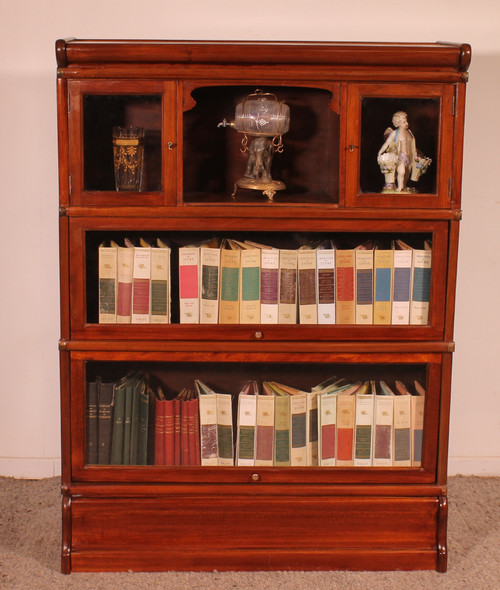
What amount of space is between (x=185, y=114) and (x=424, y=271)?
88cm

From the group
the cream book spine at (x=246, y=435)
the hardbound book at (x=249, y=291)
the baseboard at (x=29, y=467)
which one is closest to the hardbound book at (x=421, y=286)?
the hardbound book at (x=249, y=291)

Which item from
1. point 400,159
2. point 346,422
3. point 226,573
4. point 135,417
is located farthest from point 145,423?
point 400,159

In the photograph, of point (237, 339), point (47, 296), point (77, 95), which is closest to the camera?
point (77, 95)

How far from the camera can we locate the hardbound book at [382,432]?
7.70 feet

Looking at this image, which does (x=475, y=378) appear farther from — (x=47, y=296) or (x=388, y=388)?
(x=47, y=296)

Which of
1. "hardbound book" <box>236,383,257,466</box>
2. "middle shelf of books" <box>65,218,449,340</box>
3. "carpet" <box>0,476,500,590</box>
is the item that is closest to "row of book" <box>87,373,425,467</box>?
"hardbound book" <box>236,383,257,466</box>

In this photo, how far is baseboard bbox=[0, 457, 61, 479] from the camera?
2873 mm

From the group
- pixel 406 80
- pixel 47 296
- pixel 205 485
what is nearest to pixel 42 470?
pixel 47 296

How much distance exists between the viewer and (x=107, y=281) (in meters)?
2.26

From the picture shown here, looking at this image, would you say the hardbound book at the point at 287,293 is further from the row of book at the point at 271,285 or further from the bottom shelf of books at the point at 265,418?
the bottom shelf of books at the point at 265,418

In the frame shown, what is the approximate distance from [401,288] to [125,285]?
2.82 ft

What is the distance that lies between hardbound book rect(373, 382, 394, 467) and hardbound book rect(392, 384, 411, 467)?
0.02 m

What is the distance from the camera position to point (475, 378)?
2873mm

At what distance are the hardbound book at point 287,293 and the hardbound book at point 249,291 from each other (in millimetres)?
72
